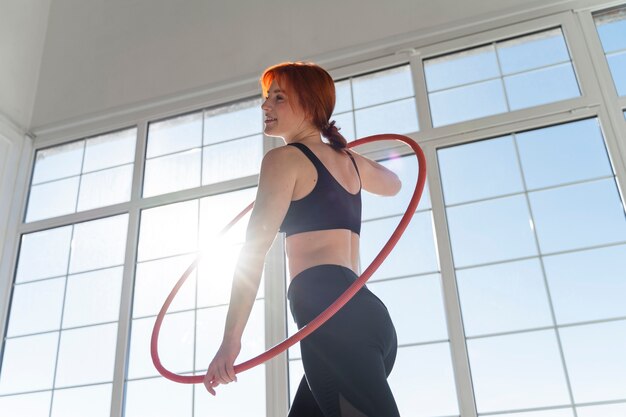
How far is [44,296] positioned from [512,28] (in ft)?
10.1

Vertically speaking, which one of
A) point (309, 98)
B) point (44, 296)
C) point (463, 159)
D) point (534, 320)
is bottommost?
point (534, 320)

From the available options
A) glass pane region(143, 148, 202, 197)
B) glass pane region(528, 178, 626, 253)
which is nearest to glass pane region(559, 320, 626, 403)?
glass pane region(528, 178, 626, 253)

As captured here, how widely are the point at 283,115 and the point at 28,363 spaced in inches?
109

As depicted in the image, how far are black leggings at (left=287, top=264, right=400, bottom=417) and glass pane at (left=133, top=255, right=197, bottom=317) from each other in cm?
207

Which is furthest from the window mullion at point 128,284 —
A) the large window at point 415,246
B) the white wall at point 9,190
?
the white wall at point 9,190

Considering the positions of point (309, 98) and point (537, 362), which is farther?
point (537, 362)

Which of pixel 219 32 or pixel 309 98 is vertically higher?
pixel 219 32

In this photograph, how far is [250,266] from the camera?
1.36 m

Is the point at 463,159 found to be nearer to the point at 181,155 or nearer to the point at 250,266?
the point at 181,155

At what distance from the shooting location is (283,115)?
1595 millimetres

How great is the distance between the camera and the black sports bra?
1437 millimetres

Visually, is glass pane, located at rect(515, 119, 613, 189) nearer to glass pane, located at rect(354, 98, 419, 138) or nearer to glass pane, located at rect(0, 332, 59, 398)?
glass pane, located at rect(354, 98, 419, 138)

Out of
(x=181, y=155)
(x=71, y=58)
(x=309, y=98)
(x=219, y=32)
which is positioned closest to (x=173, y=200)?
(x=181, y=155)

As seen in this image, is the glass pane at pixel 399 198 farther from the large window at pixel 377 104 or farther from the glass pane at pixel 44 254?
the glass pane at pixel 44 254
